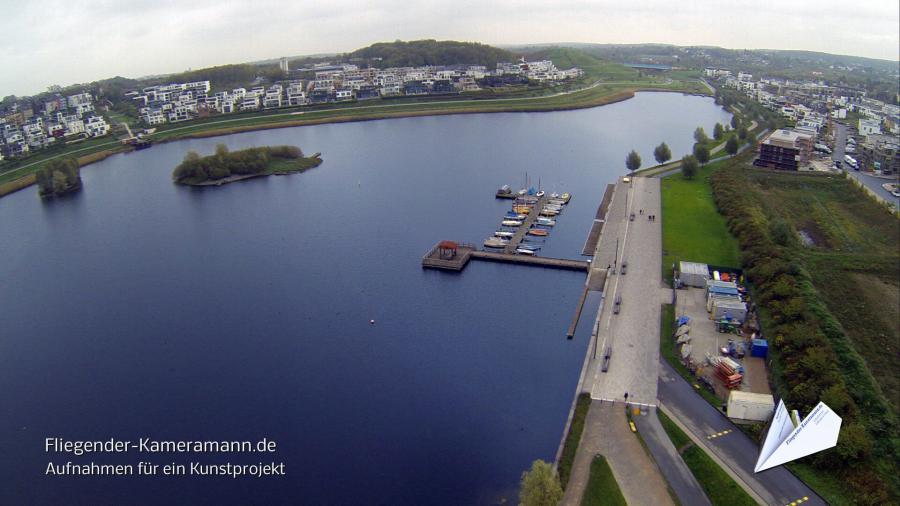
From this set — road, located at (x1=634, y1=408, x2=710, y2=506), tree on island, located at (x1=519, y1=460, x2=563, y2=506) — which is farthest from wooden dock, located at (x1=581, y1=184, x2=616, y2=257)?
tree on island, located at (x1=519, y1=460, x2=563, y2=506)

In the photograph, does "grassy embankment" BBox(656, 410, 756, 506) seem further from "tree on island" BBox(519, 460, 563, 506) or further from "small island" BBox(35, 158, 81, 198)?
"small island" BBox(35, 158, 81, 198)

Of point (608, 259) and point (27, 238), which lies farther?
point (27, 238)

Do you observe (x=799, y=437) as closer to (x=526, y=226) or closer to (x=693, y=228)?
(x=693, y=228)

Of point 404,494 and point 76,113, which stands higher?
point 76,113

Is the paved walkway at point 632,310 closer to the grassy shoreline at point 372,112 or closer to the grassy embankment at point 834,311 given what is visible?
the grassy embankment at point 834,311

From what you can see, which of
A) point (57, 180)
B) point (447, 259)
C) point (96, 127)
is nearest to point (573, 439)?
point (447, 259)

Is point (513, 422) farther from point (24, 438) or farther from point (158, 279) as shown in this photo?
point (158, 279)

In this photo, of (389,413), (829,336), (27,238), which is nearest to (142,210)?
(27,238)
